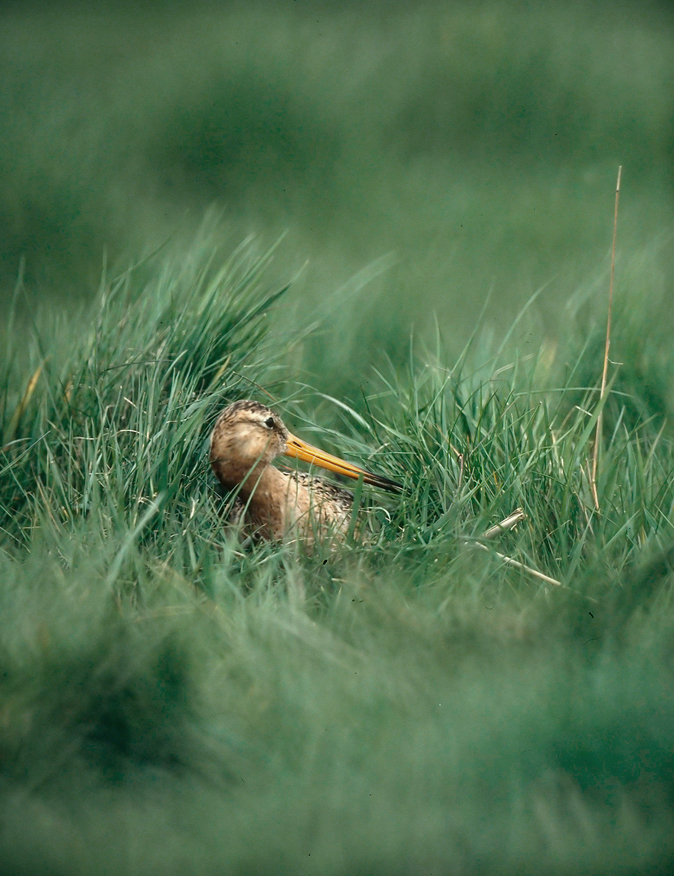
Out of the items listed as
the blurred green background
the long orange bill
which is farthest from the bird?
the blurred green background

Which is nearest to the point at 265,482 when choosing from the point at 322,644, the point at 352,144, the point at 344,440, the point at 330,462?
the point at 330,462

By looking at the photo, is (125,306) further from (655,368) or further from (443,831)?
(443,831)

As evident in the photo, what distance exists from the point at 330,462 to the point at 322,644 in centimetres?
107

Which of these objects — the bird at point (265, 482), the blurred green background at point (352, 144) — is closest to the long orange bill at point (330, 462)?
the bird at point (265, 482)

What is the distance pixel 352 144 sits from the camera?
5617 mm

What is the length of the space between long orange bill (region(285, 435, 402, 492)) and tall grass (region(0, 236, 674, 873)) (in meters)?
0.07

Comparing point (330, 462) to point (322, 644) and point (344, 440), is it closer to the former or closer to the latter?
point (344, 440)

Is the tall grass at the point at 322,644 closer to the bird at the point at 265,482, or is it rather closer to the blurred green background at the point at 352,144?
the bird at the point at 265,482

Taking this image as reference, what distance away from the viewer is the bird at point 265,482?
297cm

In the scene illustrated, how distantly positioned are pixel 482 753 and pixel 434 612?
1.61 ft

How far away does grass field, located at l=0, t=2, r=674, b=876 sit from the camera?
6.16 feet

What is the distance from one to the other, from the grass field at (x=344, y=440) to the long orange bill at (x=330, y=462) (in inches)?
2.8

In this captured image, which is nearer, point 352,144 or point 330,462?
point 330,462

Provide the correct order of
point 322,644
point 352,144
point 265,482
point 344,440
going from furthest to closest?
point 352,144
point 344,440
point 265,482
point 322,644
